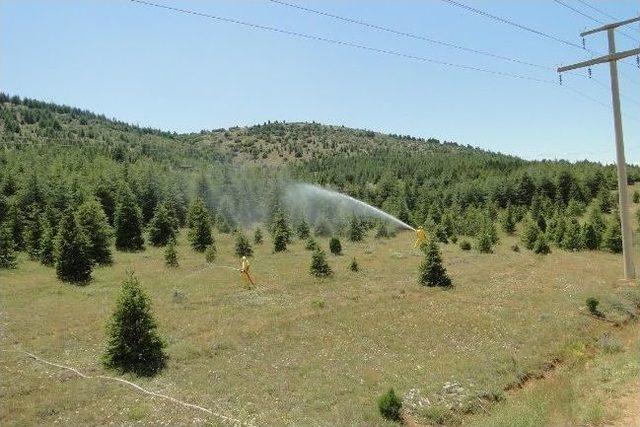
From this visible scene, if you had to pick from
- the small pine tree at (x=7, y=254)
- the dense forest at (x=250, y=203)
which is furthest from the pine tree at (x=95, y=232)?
the small pine tree at (x=7, y=254)

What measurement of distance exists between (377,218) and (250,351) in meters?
63.2

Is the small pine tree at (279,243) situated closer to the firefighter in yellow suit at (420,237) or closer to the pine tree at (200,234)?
the pine tree at (200,234)

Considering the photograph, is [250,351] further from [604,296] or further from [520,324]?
[604,296]

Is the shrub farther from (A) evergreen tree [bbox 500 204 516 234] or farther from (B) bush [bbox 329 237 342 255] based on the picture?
(A) evergreen tree [bbox 500 204 516 234]

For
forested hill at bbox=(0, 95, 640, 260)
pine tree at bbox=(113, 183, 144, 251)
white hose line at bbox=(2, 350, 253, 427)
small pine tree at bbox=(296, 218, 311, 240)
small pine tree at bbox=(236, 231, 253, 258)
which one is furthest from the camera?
small pine tree at bbox=(296, 218, 311, 240)

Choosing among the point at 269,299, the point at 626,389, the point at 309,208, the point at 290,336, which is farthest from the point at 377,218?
the point at 626,389

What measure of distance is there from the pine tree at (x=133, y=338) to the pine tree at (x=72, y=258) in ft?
72.5

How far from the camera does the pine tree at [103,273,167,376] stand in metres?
20.7

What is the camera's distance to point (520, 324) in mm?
25766

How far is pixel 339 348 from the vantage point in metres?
22.4

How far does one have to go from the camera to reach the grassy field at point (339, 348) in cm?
1636

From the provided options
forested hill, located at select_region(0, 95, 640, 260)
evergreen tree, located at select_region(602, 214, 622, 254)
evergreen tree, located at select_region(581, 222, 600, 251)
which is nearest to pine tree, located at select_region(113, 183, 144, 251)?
forested hill, located at select_region(0, 95, 640, 260)

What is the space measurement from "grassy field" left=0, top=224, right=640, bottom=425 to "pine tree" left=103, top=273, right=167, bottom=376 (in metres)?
0.81

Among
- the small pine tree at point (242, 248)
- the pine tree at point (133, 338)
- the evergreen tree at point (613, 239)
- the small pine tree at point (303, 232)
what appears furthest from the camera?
the small pine tree at point (303, 232)
